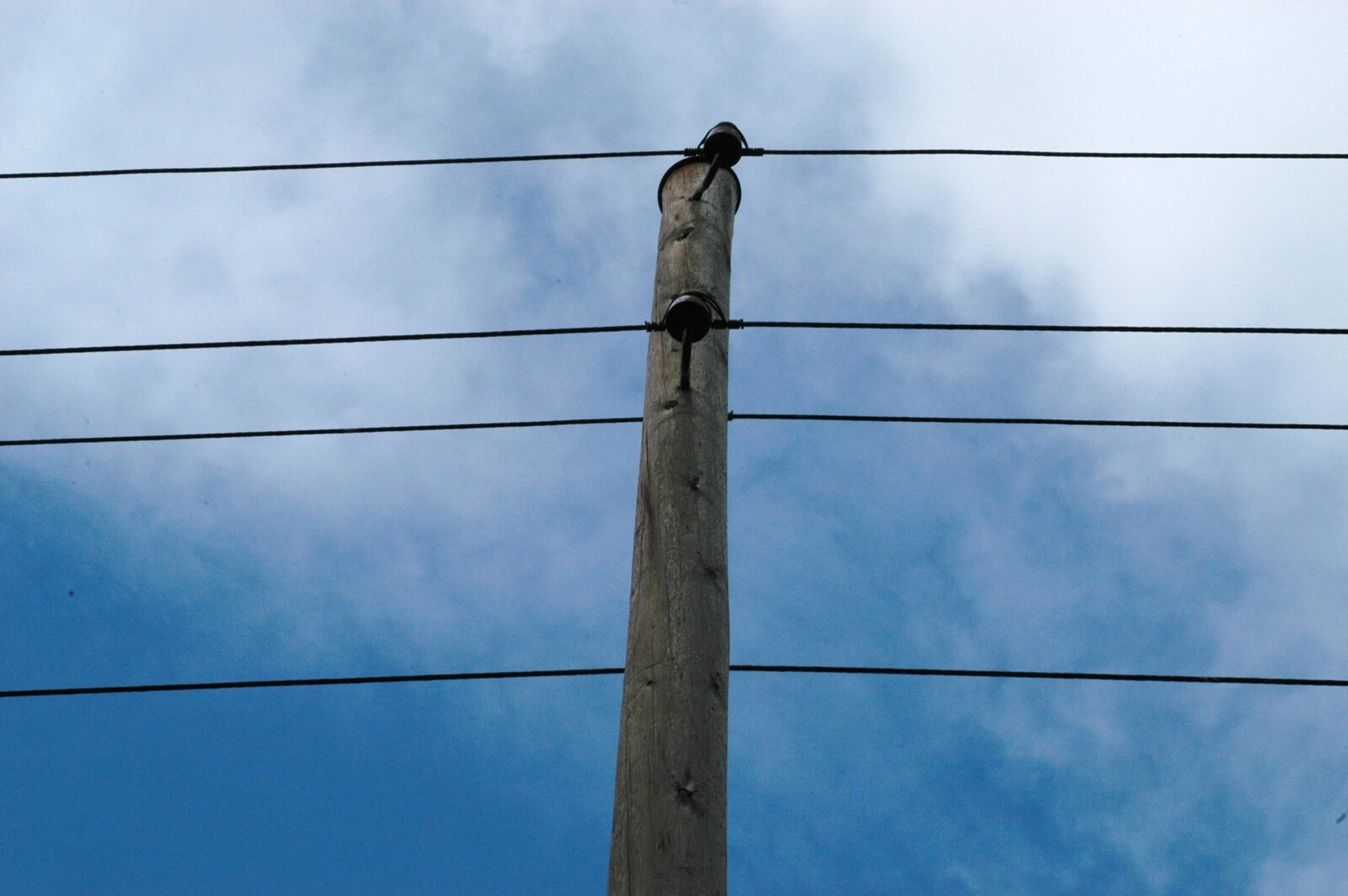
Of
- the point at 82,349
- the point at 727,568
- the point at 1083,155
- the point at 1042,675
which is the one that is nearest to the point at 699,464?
the point at 727,568

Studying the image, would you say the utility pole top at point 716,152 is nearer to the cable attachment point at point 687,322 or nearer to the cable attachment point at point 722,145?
the cable attachment point at point 722,145

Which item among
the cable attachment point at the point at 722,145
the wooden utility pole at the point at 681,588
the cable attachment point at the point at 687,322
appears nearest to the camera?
the wooden utility pole at the point at 681,588

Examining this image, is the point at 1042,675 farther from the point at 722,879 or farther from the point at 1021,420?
the point at 722,879

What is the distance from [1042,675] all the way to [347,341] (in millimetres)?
2702

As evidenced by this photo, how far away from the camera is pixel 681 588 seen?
3217 millimetres

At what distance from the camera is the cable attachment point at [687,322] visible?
3676 mm

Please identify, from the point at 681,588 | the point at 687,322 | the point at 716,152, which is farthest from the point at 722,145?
the point at 681,588

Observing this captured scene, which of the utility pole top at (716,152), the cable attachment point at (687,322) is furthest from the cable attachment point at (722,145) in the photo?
the cable attachment point at (687,322)

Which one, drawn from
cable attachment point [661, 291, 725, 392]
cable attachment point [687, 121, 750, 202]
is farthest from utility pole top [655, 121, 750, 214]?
cable attachment point [661, 291, 725, 392]

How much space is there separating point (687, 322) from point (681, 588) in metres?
0.83

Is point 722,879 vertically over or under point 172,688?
under

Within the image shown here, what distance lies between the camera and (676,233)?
4.18m

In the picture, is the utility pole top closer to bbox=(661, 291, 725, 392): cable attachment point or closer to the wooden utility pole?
the wooden utility pole

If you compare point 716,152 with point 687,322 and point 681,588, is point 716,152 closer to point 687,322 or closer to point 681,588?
point 687,322
